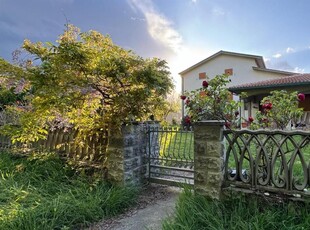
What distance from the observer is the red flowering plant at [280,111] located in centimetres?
258

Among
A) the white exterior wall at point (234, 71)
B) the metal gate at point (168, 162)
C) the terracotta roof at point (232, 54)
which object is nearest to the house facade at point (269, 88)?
the white exterior wall at point (234, 71)

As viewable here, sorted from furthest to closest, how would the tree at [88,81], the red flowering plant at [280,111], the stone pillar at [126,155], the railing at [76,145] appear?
the railing at [76,145], the stone pillar at [126,155], the tree at [88,81], the red flowering plant at [280,111]

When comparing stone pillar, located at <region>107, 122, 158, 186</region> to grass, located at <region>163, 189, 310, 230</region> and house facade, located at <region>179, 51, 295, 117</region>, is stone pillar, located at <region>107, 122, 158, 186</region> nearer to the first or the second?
grass, located at <region>163, 189, 310, 230</region>

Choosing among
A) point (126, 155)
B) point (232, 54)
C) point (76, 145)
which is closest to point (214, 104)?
point (126, 155)

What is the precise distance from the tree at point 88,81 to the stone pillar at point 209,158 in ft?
3.65

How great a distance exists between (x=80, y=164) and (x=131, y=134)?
111cm

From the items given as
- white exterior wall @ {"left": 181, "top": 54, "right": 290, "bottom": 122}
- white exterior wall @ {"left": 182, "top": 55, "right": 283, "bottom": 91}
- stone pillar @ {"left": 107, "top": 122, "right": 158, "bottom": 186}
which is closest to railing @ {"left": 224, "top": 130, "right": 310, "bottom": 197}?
stone pillar @ {"left": 107, "top": 122, "right": 158, "bottom": 186}

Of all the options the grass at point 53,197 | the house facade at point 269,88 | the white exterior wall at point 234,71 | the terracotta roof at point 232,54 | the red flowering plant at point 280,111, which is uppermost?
the terracotta roof at point 232,54

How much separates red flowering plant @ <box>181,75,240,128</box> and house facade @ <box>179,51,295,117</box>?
13423 millimetres

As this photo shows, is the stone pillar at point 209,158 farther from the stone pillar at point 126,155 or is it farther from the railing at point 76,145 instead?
the railing at point 76,145

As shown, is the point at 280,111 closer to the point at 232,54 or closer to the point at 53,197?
the point at 53,197

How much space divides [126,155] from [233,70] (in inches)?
641

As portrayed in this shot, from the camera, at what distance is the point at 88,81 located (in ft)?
11.3

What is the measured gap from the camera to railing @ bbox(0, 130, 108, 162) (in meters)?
4.09
